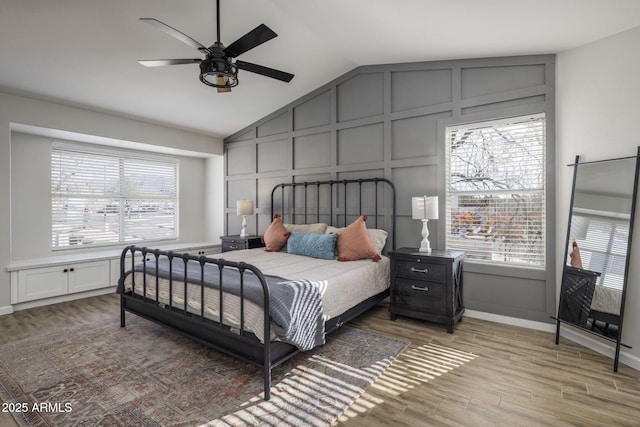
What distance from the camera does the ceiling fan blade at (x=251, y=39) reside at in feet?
7.84

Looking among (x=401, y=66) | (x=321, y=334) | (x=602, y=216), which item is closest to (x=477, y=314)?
(x=602, y=216)

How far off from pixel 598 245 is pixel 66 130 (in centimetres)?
612

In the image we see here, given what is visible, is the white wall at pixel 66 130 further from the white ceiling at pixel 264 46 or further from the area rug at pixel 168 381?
the area rug at pixel 168 381

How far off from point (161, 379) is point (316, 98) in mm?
4099

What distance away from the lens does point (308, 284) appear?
8.22 ft

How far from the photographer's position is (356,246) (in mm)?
3693

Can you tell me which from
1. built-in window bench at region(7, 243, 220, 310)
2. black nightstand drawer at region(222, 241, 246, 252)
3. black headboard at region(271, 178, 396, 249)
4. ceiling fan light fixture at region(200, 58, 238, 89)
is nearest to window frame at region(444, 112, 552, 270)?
black headboard at region(271, 178, 396, 249)

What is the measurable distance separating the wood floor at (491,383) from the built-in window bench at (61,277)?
70cm

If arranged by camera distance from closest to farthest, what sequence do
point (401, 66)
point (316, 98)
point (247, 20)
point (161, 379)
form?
1. point (161, 379)
2. point (247, 20)
3. point (401, 66)
4. point (316, 98)

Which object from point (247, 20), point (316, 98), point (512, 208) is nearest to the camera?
point (247, 20)

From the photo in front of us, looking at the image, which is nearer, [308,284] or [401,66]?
[308,284]

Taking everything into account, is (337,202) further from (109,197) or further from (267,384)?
(109,197)

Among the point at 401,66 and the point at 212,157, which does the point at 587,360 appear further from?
the point at 212,157

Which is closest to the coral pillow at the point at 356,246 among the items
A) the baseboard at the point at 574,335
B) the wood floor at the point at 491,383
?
the wood floor at the point at 491,383
